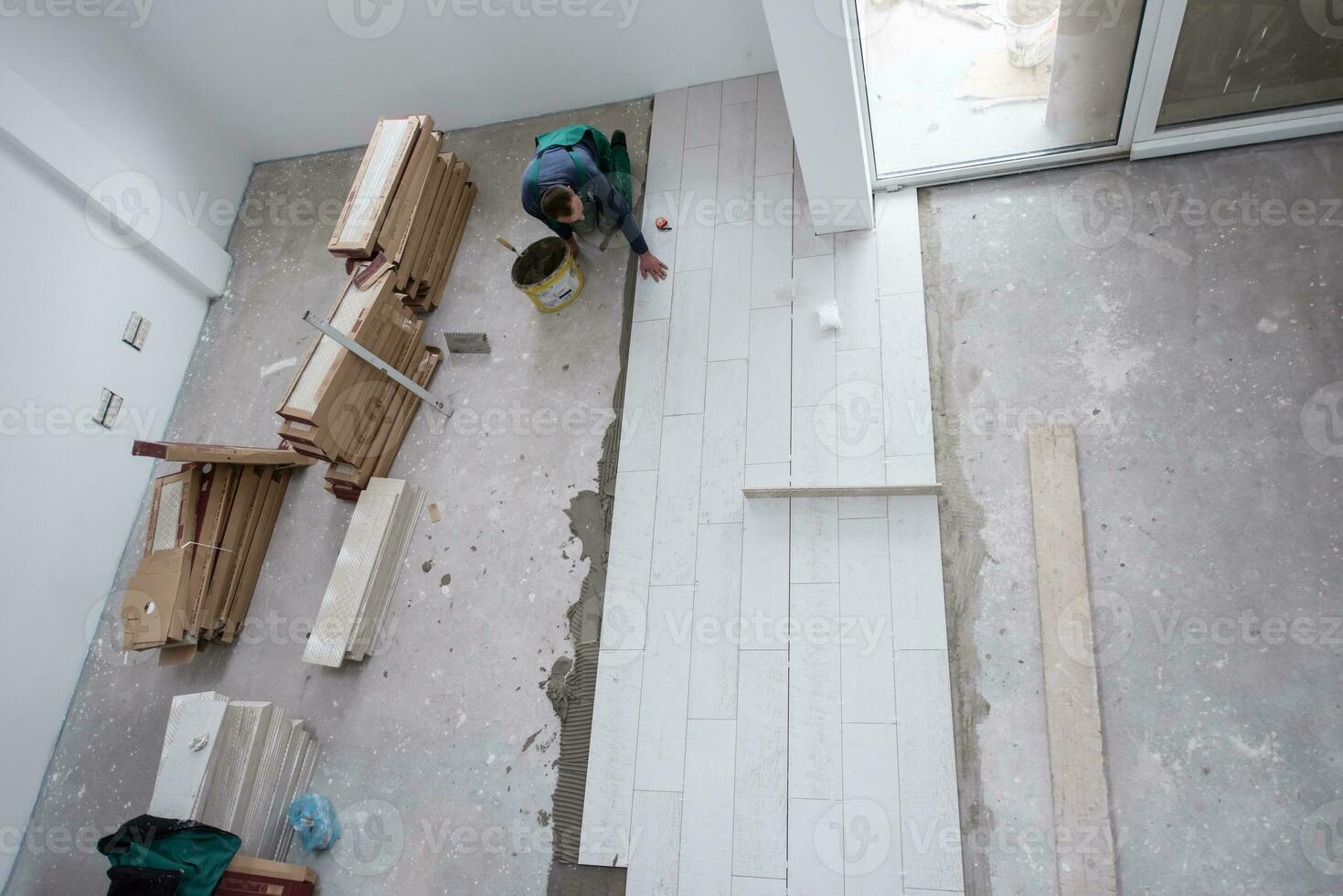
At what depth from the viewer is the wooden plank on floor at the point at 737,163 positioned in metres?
4.12

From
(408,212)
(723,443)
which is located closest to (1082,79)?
(723,443)

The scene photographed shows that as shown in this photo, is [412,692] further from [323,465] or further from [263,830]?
[323,465]

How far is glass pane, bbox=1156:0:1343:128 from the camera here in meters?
3.11

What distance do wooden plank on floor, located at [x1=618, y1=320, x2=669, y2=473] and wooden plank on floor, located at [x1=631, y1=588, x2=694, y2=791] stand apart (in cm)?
61

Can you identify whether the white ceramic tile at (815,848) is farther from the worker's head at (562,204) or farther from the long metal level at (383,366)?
the worker's head at (562,204)

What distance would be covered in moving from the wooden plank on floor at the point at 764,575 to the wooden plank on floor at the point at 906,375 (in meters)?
0.55

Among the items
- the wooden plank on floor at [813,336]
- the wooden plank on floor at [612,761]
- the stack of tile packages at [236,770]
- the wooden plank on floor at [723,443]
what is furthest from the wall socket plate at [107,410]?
the wooden plank on floor at [813,336]

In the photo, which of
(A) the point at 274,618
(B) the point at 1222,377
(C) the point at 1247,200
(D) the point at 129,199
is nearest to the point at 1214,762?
(B) the point at 1222,377

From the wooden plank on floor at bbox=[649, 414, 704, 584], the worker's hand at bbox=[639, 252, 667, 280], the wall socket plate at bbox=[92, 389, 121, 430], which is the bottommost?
the wooden plank on floor at bbox=[649, 414, 704, 584]

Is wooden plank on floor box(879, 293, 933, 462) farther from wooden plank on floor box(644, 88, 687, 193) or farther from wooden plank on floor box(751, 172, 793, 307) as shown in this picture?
wooden plank on floor box(644, 88, 687, 193)

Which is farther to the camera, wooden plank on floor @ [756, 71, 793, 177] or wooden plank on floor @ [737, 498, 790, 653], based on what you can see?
wooden plank on floor @ [756, 71, 793, 177]

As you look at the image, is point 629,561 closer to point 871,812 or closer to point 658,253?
point 871,812

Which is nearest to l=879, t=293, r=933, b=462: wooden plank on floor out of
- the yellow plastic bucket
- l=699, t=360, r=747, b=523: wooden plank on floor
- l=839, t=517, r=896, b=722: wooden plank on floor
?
l=839, t=517, r=896, b=722: wooden plank on floor

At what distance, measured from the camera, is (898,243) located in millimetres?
3775
